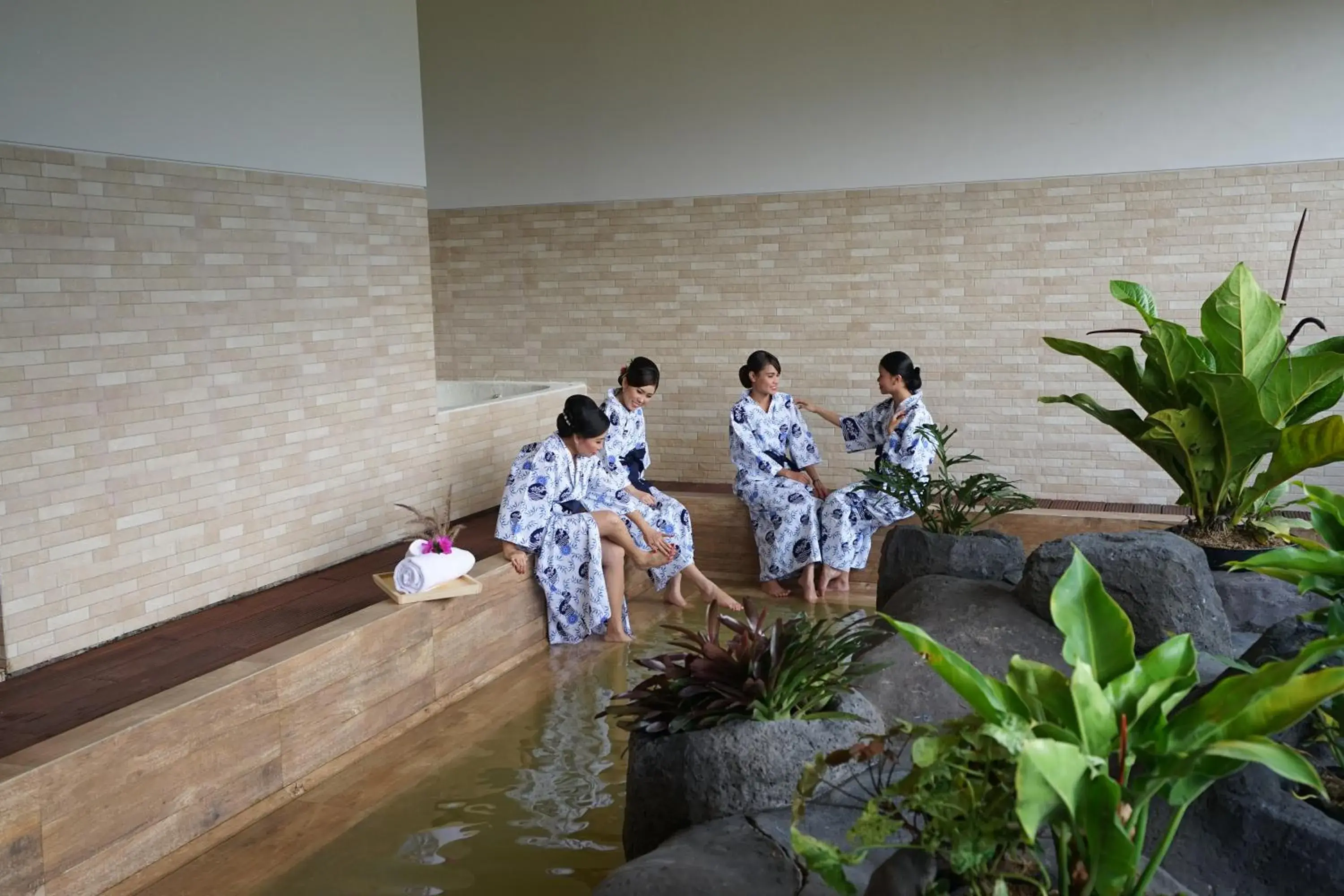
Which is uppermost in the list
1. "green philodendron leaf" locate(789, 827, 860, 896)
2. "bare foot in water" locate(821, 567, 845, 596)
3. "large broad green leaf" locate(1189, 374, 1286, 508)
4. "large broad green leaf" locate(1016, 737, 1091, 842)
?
"large broad green leaf" locate(1189, 374, 1286, 508)

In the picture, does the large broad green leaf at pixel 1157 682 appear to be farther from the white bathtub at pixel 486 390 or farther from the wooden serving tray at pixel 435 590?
the white bathtub at pixel 486 390


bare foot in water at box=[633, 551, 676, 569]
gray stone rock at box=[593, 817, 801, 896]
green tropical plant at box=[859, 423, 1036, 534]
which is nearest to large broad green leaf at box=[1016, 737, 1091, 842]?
gray stone rock at box=[593, 817, 801, 896]

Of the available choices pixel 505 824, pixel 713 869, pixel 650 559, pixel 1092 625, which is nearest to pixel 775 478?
pixel 650 559

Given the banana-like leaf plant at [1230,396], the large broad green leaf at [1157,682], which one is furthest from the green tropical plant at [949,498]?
the large broad green leaf at [1157,682]

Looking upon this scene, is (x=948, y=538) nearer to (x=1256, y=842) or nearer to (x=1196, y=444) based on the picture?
(x=1196, y=444)

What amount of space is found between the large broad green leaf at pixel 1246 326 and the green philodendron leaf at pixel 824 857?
2.85 metres

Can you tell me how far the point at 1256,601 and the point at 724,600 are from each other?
2.35 m

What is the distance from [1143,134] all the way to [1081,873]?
5658mm

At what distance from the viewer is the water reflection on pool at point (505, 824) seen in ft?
10.4

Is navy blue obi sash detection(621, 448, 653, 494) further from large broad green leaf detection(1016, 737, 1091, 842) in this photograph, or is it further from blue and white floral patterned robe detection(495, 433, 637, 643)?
large broad green leaf detection(1016, 737, 1091, 842)

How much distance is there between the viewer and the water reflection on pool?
316 centimetres

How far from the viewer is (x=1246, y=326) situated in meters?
4.17

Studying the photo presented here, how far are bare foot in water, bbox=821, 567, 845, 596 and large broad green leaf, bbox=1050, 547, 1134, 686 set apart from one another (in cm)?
391

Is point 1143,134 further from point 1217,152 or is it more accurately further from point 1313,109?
point 1313,109
